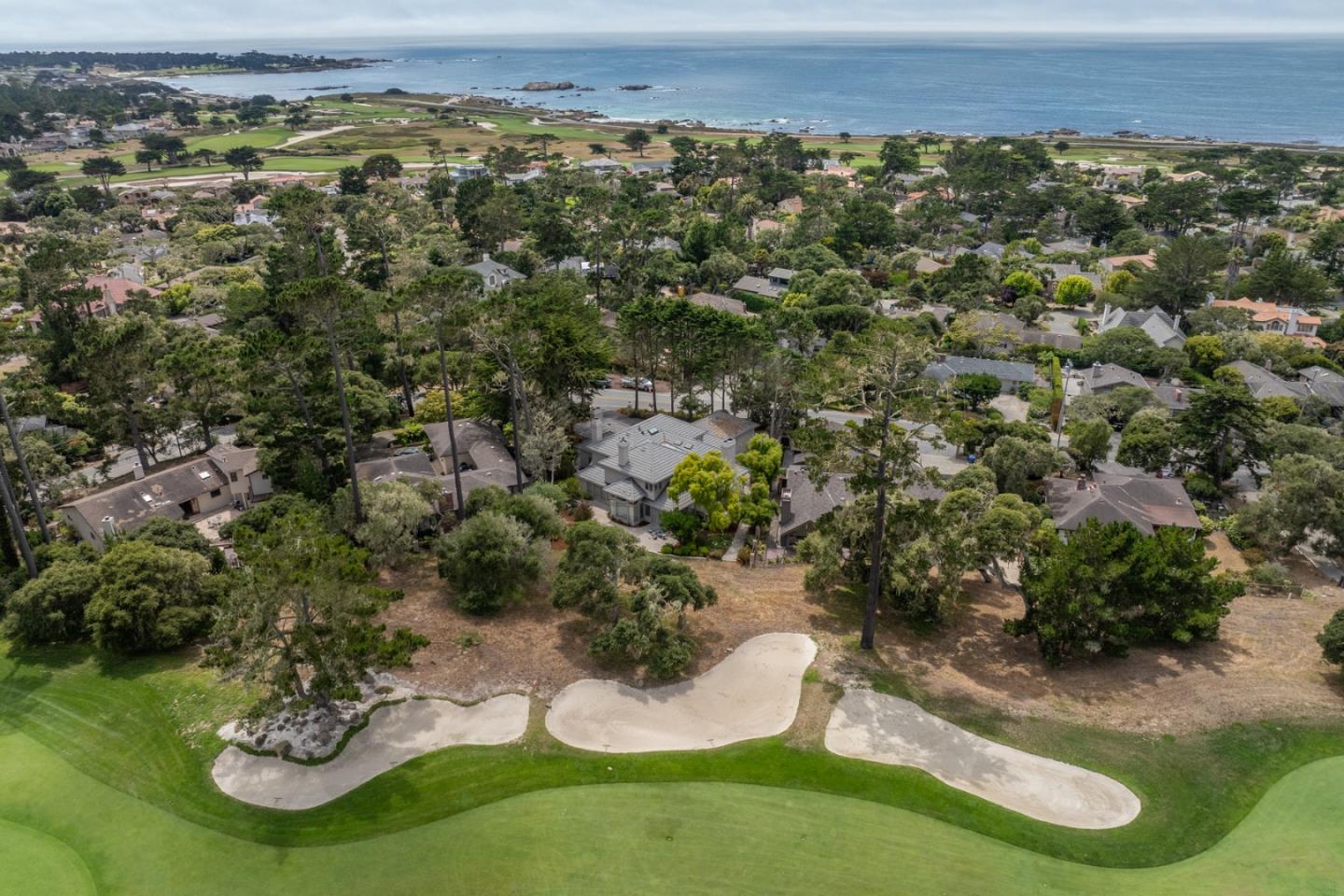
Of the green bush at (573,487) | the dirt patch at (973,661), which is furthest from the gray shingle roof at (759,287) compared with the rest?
the dirt patch at (973,661)

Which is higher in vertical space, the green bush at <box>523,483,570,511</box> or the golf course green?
the green bush at <box>523,483,570,511</box>

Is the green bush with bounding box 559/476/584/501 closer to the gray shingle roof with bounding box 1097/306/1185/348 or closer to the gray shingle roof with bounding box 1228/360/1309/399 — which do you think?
the gray shingle roof with bounding box 1228/360/1309/399

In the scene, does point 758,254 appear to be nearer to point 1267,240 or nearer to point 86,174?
point 1267,240

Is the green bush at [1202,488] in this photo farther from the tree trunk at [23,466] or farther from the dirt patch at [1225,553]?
the tree trunk at [23,466]

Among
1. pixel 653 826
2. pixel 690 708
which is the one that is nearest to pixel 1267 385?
pixel 690 708

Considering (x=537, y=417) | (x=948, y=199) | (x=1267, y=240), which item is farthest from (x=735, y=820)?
(x=948, y=199)

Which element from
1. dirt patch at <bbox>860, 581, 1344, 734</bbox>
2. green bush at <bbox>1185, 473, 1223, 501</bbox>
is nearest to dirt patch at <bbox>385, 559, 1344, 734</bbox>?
dirt patch at <bbox>860, 581, 1344, 734</bbox>
